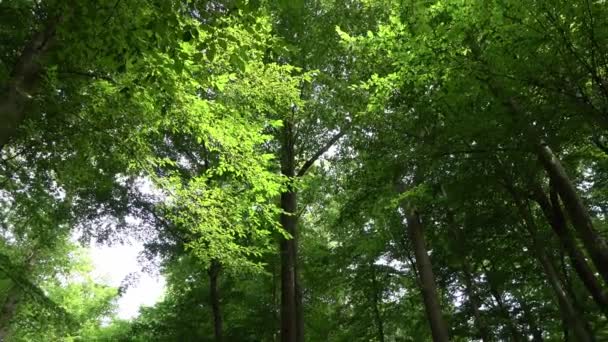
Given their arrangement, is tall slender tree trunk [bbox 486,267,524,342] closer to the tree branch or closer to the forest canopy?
the forest canopy

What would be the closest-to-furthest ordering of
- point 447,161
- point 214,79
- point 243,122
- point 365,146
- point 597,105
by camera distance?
point 597,105, point 214,79, point 243,122, point 447,161, point 365,146

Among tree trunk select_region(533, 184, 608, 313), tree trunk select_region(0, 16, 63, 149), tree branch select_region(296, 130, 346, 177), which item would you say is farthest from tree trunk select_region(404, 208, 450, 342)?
tree trunk select_region(0, 16, 63, 149)

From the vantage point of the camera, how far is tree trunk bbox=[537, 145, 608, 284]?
21.8 ft

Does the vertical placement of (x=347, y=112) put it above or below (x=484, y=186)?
above

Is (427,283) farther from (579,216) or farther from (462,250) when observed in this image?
(579,216)

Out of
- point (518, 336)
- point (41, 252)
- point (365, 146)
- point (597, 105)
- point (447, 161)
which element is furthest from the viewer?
point (41, 252)

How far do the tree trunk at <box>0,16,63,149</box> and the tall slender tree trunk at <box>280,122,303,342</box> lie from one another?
5.44 m

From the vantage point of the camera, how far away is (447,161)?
8562mm

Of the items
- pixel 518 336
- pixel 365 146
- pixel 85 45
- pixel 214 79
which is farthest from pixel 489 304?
pixel 85 45

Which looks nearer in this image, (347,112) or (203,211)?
(203,211)

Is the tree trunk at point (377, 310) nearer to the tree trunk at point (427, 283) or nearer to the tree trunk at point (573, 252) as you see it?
the tree trunk at point (427, 283)

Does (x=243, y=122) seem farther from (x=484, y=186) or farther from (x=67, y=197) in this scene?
(x=67, y=197)

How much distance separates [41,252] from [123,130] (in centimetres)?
1371

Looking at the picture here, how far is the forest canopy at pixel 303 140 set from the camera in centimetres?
541
